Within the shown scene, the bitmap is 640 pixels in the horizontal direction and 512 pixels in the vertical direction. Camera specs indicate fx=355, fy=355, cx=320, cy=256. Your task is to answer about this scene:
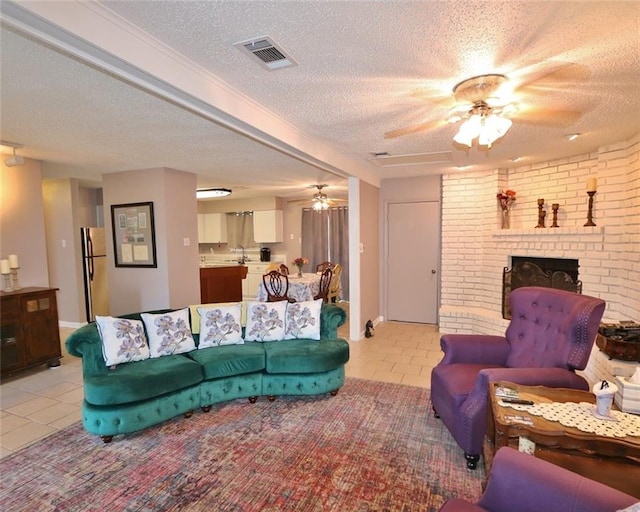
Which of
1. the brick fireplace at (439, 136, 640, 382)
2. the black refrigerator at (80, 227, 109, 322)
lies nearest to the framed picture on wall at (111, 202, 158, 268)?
the black refrigerator at (80, 227, 109, 322)

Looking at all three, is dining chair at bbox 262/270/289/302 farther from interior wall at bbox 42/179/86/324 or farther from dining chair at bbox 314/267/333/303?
interior wall at bbox 42/179/86/324

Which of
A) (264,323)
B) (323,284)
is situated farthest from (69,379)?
(323,284)

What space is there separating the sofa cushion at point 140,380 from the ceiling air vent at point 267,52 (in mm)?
2232

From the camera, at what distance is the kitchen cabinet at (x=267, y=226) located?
307 inches

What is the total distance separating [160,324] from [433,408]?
7.76ft

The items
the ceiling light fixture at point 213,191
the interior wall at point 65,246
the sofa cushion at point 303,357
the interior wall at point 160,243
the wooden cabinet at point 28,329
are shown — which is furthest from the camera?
the ceiling light fixture at point 213,191

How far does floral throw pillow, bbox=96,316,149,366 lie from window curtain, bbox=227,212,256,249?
557 centimetres

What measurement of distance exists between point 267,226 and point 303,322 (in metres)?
4.73

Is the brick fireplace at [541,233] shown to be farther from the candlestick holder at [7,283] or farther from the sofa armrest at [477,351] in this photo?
the candlestick holder at [7,283]

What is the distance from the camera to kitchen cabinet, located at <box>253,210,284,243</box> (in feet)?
25.6

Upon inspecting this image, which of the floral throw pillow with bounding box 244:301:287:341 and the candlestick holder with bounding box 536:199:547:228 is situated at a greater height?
the candlestick holder with bounding box 536:199:547:228

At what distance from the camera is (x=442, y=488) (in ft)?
6.71

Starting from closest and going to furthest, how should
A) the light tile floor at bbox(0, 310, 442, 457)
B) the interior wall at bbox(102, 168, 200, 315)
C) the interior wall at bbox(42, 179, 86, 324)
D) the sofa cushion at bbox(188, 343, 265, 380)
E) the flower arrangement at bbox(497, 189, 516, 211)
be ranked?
the light tile floor at bbox(0, 310, 442, 457)
the sofa cushion at bbox(188, 343, 265, 380)
the interior wall at bbox(102, 168, 200, 315)
the flower arrangement at bbox(497, 189, 516, 211)
the interior wall at bbox(42, 179, 86, 324)

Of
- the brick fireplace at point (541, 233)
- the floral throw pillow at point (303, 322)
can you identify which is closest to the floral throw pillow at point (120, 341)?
the floral throw pillow at point (303, 322)
